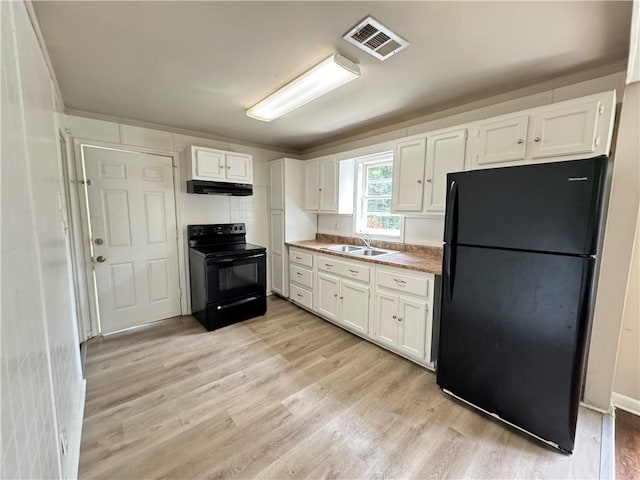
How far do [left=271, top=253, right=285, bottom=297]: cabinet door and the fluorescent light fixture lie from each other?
201 cm

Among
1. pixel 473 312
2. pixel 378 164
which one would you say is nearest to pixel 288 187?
pixel 378 164

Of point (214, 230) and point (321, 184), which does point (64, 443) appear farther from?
point (321, 184)

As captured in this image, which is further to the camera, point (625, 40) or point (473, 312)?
point (473, 312)

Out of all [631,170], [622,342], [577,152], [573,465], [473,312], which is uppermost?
[577,152]

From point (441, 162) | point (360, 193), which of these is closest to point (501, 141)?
point (441, 162)

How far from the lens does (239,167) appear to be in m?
3.42

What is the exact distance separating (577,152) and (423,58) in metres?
1.15

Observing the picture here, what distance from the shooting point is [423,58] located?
68.2 inches

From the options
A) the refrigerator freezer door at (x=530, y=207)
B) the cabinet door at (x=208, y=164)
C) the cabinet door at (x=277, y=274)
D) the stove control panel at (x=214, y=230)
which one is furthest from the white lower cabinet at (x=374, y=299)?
the cabinet door at (x=208, y=164)

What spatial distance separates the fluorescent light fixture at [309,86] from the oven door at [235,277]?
1.60m

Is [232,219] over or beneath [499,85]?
beneath

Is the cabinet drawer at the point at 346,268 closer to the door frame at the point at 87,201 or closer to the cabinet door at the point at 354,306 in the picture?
the cabinet door at the point at 354,306

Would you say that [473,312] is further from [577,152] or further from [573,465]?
[577,152]

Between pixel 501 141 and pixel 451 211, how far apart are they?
2.33 feet
